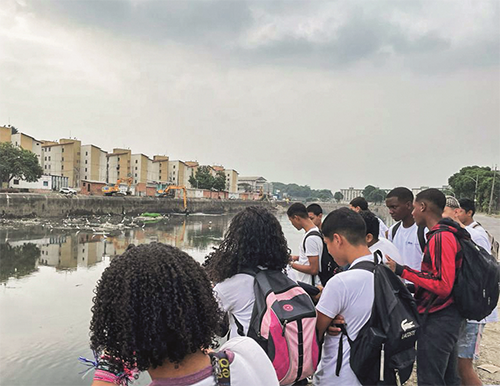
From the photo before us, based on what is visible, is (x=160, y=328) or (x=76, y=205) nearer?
(x=160, y=328)

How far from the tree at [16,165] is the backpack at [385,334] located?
36.9 meters

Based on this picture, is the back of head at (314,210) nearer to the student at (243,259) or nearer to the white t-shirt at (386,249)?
the white t-shirt at (386,249)

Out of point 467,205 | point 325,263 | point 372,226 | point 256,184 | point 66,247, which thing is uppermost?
Answer: point 256,184

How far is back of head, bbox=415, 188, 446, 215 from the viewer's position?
8.53 ft

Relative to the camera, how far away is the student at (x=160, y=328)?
0.94 metres

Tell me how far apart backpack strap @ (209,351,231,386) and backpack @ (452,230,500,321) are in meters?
1.75

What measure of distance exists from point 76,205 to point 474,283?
34.2m

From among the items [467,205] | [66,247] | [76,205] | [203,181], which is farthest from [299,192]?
[467,205]

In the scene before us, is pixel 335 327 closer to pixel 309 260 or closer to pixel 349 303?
pixel 349 303

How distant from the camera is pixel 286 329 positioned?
1606 millimetres

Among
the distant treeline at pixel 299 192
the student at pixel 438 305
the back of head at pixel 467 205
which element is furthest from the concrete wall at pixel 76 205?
the distant treeline at pixel 299 192

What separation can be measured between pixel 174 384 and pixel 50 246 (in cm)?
1736

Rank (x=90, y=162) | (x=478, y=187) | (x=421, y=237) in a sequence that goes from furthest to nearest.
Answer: (x=90, y=162)
(x=478, y=187)
(x=421, y=237)

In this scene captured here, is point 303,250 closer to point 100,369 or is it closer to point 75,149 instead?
point 100,369
